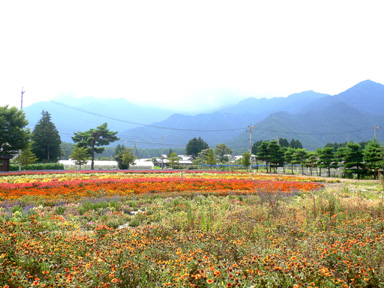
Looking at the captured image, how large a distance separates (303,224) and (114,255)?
14.1 feet

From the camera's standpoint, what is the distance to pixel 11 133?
39.2m

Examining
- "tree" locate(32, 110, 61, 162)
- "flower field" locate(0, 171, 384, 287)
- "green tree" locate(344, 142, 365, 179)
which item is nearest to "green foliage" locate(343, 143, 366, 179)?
"green tree" locate(344, 142, 365, 179)

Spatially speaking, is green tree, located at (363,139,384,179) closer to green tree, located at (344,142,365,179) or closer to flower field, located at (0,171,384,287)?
green tree, located at (344,142,365,179)

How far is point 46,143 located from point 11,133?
50.4 ft

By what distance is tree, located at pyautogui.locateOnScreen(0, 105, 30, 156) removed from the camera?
38.8 meters

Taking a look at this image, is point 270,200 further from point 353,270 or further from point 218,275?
point 218,275

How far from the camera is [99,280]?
289cm

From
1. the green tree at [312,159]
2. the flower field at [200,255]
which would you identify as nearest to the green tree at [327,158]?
the green tree at [312,159]

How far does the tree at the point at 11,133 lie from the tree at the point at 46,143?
12913 millimetres

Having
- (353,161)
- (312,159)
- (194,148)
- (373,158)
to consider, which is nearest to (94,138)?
(312,159)

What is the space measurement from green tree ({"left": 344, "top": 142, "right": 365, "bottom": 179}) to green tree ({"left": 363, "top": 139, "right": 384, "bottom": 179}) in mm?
774

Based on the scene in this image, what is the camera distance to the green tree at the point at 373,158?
25922 mm

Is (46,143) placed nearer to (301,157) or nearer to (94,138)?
(94,138)

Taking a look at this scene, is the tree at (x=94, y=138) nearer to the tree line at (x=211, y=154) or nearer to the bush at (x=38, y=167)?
the tree line at (x=211, y=154)
